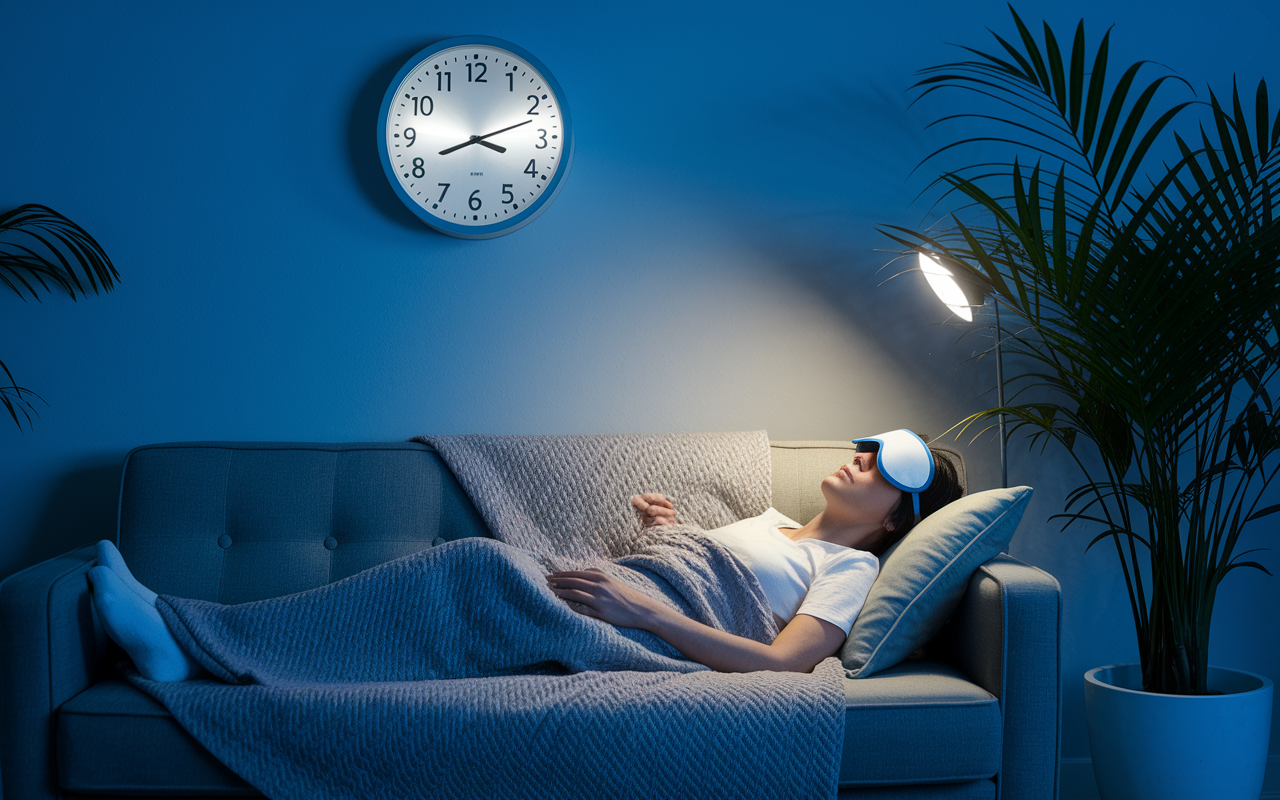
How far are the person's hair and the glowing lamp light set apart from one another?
0.35 meters

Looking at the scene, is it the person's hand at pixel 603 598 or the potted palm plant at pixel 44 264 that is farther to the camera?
the potted palm plant at pixel 44 264

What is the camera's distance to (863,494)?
68.9 inches

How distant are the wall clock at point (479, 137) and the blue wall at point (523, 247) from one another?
0.07 metres

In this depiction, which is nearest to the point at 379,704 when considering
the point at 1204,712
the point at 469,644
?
the point at 469,644

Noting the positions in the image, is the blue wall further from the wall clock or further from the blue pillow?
the blue pillow

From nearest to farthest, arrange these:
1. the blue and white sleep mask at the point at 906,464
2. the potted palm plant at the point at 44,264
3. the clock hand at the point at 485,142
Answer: the blue and white sleep mask at the point at 906,464, the potted palm plant at the point at 44,264, the clock hand at the point at 485,142

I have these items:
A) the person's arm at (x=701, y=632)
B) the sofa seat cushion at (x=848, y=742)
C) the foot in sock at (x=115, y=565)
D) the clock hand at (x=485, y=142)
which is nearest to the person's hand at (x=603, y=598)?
the person's arm at (x=701, y=632)

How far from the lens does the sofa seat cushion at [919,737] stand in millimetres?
1331

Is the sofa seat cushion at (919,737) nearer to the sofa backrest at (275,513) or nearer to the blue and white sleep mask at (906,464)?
the blue and white sleep mask at (906,464)

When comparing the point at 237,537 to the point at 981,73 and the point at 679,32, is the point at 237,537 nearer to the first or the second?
the point at 679,32

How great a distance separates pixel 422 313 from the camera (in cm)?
210

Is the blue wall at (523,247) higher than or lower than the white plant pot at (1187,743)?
higher

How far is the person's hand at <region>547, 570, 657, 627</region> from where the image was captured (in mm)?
1515

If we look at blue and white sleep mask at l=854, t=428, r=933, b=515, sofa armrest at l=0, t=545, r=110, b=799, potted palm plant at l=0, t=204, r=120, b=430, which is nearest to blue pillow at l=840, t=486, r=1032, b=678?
blue and white sleep mask at l=854, t=428, r=933, b=515
